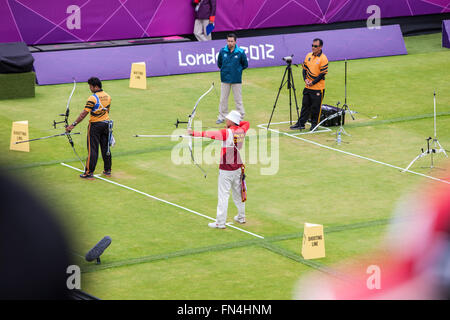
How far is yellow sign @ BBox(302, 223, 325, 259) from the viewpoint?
1041cm

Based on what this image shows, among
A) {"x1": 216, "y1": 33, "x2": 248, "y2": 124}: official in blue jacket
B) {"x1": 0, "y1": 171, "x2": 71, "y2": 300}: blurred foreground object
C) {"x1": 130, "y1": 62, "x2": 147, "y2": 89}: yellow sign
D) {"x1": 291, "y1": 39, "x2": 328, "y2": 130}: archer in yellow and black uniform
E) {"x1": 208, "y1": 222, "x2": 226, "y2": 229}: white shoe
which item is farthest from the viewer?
{"x1": 130, "y1": 62, "x2": 147, "y2": 89}: yellow sign

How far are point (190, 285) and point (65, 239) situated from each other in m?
7.90

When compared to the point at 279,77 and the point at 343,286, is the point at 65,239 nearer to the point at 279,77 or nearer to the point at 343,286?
the point at 343,286

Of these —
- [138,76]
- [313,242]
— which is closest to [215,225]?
[313,242]

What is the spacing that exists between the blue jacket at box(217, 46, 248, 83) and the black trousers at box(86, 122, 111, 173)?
505 centimetres

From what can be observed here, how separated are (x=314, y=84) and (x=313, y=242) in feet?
26.9

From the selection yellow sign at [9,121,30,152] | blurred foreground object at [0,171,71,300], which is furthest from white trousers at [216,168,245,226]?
blurred foreground object at [0,171,71,300]

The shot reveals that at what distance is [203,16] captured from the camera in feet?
83.5

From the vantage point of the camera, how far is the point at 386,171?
49.7 ft

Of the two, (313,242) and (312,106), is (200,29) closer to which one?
(312,106)

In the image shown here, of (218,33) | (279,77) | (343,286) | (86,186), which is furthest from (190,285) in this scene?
(218,33)

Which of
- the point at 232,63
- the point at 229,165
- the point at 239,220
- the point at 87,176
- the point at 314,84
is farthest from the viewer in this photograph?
the point at 232,63

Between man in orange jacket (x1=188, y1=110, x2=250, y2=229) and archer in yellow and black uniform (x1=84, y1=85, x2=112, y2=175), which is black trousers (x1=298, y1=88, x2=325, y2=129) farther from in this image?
man in orange jacket (x1=188, y1=110, x2=250, y2=229)

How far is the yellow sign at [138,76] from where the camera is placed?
2197 centimetres
